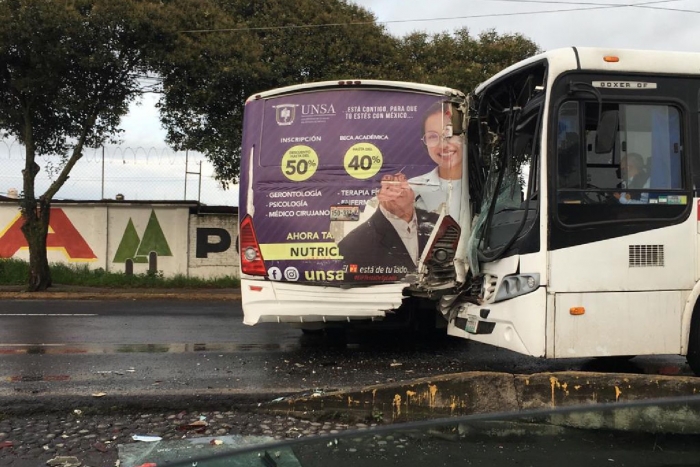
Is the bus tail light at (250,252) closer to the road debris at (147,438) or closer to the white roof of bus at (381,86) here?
the white roof of bus at (381,86)

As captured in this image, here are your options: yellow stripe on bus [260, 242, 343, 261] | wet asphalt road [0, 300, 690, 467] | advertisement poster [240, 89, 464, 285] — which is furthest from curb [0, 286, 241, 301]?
advertisement poster [240, 89, 464, 285]

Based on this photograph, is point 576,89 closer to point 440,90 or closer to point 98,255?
point 440,90

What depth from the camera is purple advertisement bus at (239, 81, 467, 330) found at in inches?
243

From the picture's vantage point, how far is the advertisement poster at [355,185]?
618cm

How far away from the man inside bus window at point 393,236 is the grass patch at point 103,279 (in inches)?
437

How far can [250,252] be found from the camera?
20.9 ft

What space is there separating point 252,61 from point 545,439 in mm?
12545

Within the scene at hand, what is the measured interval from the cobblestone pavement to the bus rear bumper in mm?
1469

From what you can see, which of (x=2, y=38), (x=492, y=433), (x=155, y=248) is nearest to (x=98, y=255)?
(x=155, y=248)

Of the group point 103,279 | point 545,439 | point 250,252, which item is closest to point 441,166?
point 250,252

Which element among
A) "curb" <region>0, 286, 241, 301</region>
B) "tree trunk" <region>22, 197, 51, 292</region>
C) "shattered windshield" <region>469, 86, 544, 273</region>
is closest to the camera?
"shattered windshield" <region>469, 86, 544, 273</region>

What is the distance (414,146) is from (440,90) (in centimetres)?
63

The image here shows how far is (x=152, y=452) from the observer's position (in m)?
3.98

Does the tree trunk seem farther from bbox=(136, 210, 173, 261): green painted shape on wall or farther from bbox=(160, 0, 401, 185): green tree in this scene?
bbox=(160, 0, 401, 185): green tree
